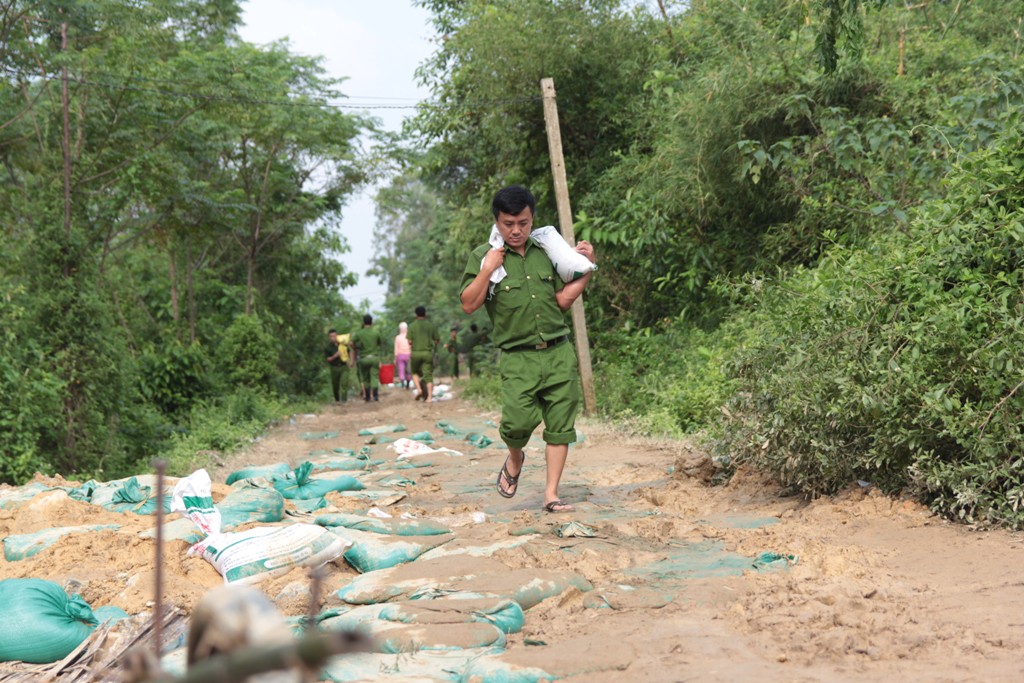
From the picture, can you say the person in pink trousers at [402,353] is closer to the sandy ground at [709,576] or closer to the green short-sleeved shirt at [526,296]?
the sandy ground at [709,576]

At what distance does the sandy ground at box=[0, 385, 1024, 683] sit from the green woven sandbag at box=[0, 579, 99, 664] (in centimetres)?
27

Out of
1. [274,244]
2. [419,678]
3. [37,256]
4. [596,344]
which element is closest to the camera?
[419,678]

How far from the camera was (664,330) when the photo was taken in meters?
13.4

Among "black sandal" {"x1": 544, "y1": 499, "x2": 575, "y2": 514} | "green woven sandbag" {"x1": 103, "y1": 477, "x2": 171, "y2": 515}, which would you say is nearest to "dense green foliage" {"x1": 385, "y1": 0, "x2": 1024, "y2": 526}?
"black sandal" {"x1": 544, "y1": 499, "x2": 575, "y2": 514}

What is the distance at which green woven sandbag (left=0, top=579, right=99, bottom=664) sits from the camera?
12.1ft

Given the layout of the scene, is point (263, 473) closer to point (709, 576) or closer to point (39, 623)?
point (39, 623)

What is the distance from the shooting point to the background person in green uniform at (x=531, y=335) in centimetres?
539

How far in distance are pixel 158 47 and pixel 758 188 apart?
10.0 meters

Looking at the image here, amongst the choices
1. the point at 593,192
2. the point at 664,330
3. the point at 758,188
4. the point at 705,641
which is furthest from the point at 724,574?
the point at 593,192

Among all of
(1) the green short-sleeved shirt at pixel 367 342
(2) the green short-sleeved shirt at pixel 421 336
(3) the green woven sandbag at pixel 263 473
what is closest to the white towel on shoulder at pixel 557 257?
(3) the green woven sandbag at pixel 263 473

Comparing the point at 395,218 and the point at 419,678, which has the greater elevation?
the point at 395,218

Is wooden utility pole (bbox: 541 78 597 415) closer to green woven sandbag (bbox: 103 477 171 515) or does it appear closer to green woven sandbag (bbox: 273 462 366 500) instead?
green woven sandbag (bbox: 273 462 366 500)

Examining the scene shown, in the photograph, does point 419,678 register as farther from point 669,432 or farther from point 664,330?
point 664,330

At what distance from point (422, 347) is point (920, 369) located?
11367 mm
